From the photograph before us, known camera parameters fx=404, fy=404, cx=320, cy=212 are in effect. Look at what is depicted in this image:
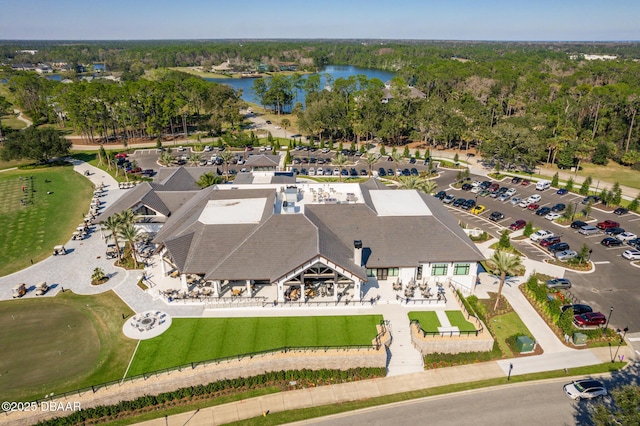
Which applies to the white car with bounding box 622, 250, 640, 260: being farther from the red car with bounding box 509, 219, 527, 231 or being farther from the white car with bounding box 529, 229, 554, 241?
the red car with bounding box 509, 219, 527, 231

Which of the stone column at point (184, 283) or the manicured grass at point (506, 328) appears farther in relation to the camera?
the stone column at point (184, 283)

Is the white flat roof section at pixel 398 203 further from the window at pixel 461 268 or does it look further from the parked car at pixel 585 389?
the parked car at pixel 585 389

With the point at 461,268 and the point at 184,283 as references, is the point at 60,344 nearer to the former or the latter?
the point at 184,283

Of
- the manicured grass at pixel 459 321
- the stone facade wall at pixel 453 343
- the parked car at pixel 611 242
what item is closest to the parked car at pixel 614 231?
the parked car at pixel 611 242

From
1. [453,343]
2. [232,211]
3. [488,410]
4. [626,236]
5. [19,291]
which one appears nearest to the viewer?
[488,410]

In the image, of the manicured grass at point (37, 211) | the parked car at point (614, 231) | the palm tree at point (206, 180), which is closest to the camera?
the manicured grass at point (37, 211)

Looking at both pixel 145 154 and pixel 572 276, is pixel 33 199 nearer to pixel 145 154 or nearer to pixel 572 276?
pixel 145 154

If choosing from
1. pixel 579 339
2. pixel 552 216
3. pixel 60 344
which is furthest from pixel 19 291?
pixel 552 216
